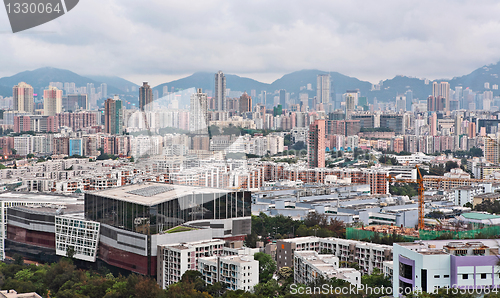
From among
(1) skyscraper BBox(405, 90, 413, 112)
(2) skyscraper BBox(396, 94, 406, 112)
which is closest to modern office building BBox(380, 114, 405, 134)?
(2) skyscraper BBox(396, 94, 406, 112)

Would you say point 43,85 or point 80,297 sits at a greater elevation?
point 43,85

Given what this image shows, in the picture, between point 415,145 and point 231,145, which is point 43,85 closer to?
point 415,145

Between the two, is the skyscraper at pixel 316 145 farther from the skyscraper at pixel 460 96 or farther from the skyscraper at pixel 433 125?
the skyscraper at pixel 460 96

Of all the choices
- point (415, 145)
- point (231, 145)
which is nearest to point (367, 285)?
point (231, 145)

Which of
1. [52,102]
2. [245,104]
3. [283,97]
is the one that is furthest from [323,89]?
[52,102]

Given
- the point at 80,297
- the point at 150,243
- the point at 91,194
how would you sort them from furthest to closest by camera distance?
the point at 91,194
the point at 150,243
the point at 80,297

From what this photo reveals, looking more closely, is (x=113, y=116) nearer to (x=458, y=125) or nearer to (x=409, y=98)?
(x=458, y=125)

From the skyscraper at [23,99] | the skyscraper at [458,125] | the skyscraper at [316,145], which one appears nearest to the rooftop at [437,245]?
the skyscraper at [316,145]

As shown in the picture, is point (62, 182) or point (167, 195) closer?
point (167, 195)
